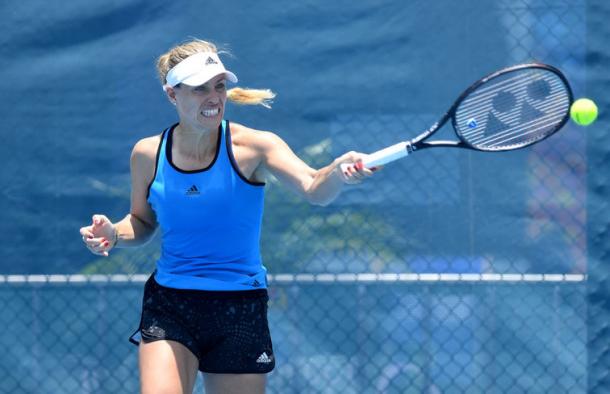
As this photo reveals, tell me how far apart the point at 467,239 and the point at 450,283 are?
19 centimetres

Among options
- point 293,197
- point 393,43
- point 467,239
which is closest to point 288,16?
point 393,43

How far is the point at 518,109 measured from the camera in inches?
133

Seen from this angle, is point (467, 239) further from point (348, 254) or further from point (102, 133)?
point (102, 133)

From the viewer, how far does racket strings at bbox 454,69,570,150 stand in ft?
10.8

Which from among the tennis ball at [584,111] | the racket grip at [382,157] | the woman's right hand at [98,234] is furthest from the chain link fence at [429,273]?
the racket grip at [382,157]

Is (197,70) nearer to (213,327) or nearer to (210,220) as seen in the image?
(210,220)

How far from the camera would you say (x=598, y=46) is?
14.5 feet

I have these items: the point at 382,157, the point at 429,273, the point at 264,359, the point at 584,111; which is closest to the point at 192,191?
the point at 264,359

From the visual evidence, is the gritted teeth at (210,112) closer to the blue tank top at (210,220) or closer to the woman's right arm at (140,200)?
the blue tank top at (210,220)

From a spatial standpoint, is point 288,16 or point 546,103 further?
point 288,16

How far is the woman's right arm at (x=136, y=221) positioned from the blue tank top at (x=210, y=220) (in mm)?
46

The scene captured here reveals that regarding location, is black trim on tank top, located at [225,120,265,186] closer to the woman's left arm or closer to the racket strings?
the woman's left arm

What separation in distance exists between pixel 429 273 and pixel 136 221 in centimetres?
149

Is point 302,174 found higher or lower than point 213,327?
higher
